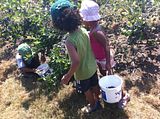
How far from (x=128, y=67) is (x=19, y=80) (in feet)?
5.42

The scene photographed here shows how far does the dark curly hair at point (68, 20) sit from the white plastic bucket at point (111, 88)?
697 millimetres

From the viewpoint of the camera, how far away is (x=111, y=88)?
11.7ft

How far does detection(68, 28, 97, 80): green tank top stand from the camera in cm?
342

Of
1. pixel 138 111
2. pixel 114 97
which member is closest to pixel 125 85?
pixel 138 111

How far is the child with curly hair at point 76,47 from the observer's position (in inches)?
131

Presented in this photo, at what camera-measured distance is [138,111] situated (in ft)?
12.9

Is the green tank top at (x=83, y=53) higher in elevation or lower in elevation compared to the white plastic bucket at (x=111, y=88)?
higher

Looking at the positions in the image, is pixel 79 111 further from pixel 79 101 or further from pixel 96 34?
pixel 96 34

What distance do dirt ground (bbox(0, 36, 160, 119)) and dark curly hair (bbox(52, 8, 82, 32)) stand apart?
115 centimetres

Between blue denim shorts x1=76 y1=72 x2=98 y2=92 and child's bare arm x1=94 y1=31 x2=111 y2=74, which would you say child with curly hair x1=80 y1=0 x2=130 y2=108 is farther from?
blue denim shorts x1=76 y1=72 x2=98 y2=92

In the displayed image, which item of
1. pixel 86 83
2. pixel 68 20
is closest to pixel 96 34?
pixel 68 20

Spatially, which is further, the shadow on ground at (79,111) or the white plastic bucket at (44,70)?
the white plastic bucket at (44,70)

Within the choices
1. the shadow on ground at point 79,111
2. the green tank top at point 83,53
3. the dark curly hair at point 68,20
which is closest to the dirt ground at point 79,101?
the shadow on ground at point 79,111

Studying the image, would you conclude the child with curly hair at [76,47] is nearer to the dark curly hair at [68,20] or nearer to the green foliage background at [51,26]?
the dark curly hair at [68,20]
